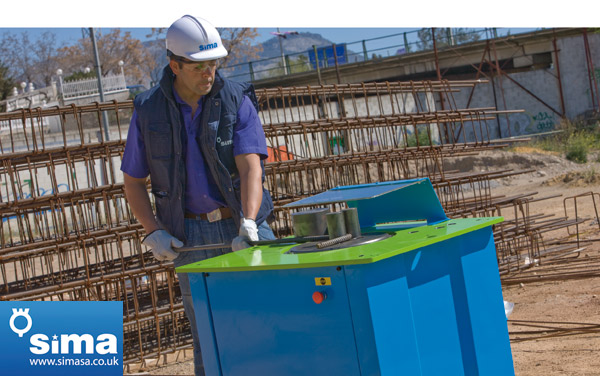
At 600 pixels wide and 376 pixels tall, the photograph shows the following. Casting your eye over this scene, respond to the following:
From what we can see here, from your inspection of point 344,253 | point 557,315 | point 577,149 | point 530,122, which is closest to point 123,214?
point 557,315

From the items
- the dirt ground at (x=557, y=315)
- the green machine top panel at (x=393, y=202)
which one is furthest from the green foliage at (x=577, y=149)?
the green machine top panel at (x=393, y=202)

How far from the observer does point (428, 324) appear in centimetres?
278

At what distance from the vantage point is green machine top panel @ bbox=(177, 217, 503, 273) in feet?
8.43

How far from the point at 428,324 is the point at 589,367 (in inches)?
83.1

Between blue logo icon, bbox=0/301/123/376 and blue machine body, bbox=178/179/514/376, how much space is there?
83 centimetres

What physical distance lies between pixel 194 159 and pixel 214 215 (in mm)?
313

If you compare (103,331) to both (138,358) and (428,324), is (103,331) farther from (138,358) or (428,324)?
(138,358)

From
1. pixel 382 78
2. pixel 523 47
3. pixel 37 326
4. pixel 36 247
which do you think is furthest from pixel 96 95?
pixel 37 326

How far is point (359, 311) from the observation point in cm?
255

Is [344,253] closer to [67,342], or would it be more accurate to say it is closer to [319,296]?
[319,296]

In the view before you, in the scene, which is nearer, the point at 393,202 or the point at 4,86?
the point at 393,202

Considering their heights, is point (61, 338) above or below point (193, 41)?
below

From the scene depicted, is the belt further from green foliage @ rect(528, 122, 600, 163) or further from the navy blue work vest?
green foliage @ rect(528, 122, 600, 163)

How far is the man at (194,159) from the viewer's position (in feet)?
11.9
